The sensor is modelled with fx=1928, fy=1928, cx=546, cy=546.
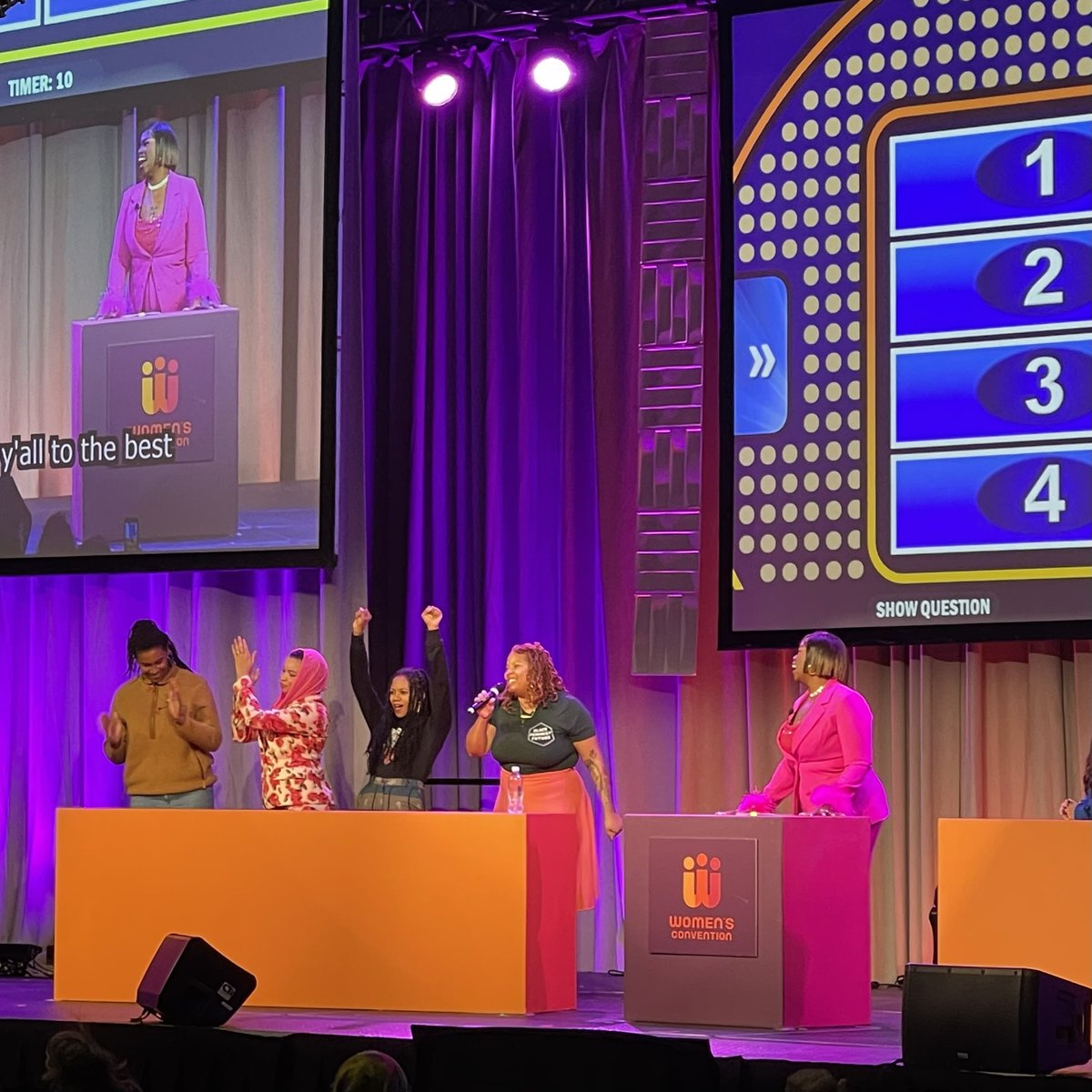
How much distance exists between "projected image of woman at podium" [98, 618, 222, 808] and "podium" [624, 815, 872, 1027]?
6.90 ft

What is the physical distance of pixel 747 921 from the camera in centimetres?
527

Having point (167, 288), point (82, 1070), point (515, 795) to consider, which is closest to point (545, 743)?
point (515, 795)

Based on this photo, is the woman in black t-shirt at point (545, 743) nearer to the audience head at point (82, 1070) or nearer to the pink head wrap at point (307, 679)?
the pink head wrap at point (307, 679)

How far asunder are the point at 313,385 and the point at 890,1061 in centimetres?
390

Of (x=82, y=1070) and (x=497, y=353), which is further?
(x=497, y=353)

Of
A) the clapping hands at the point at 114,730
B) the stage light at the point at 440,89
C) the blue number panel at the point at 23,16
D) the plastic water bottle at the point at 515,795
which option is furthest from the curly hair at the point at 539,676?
the blue number panel at the point at 23,16

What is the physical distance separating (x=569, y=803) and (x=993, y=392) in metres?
2.05

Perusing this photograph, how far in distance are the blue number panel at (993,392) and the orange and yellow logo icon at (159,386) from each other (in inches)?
112

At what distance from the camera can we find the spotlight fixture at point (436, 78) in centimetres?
795

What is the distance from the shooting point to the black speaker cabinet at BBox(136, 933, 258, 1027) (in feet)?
16.2

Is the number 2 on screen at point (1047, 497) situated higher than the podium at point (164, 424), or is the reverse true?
the podium at point (164, 424)

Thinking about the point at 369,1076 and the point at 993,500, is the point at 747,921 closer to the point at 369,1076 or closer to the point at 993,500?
the point at 993,500

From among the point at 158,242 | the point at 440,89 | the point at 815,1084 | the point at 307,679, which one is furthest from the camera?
the point at 440,89

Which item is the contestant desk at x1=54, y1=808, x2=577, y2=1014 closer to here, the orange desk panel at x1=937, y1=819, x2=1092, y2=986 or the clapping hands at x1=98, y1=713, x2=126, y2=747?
the clapping hands at x1=98, y1=713, x2=126, y2=747
